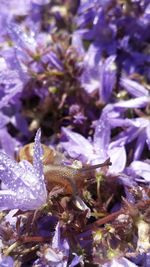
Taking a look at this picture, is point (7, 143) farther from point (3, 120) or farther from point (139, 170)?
point (139, 170)

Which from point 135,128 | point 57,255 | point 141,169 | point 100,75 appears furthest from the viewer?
point 100,75

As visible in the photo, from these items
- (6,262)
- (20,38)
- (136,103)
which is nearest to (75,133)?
(136,103)

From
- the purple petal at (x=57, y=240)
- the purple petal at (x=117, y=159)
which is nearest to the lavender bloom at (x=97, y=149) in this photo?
the purple petal at (x=117, y=159)

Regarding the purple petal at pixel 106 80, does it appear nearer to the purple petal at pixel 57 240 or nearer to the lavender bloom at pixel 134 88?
the lavender bloom at pixel 134 88

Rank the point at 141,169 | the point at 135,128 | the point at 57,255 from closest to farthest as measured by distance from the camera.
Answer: the point at 57,255, the point at 141,169, the point at 135,128

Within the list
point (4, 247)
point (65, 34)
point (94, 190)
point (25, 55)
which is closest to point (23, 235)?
point (4, 247)

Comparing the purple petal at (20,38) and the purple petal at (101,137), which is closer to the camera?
the purple petal at (101,137)

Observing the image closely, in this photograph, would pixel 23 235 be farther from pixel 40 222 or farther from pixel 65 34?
pixel 65 34

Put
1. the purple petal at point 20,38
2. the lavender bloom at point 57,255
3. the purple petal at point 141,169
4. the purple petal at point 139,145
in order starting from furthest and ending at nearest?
the purple petal at point 20,38, the purple petal at point 139,145, the purple petal at point 141,169, the lavender bloom at point 57,255

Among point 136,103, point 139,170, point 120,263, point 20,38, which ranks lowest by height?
point 120,263
